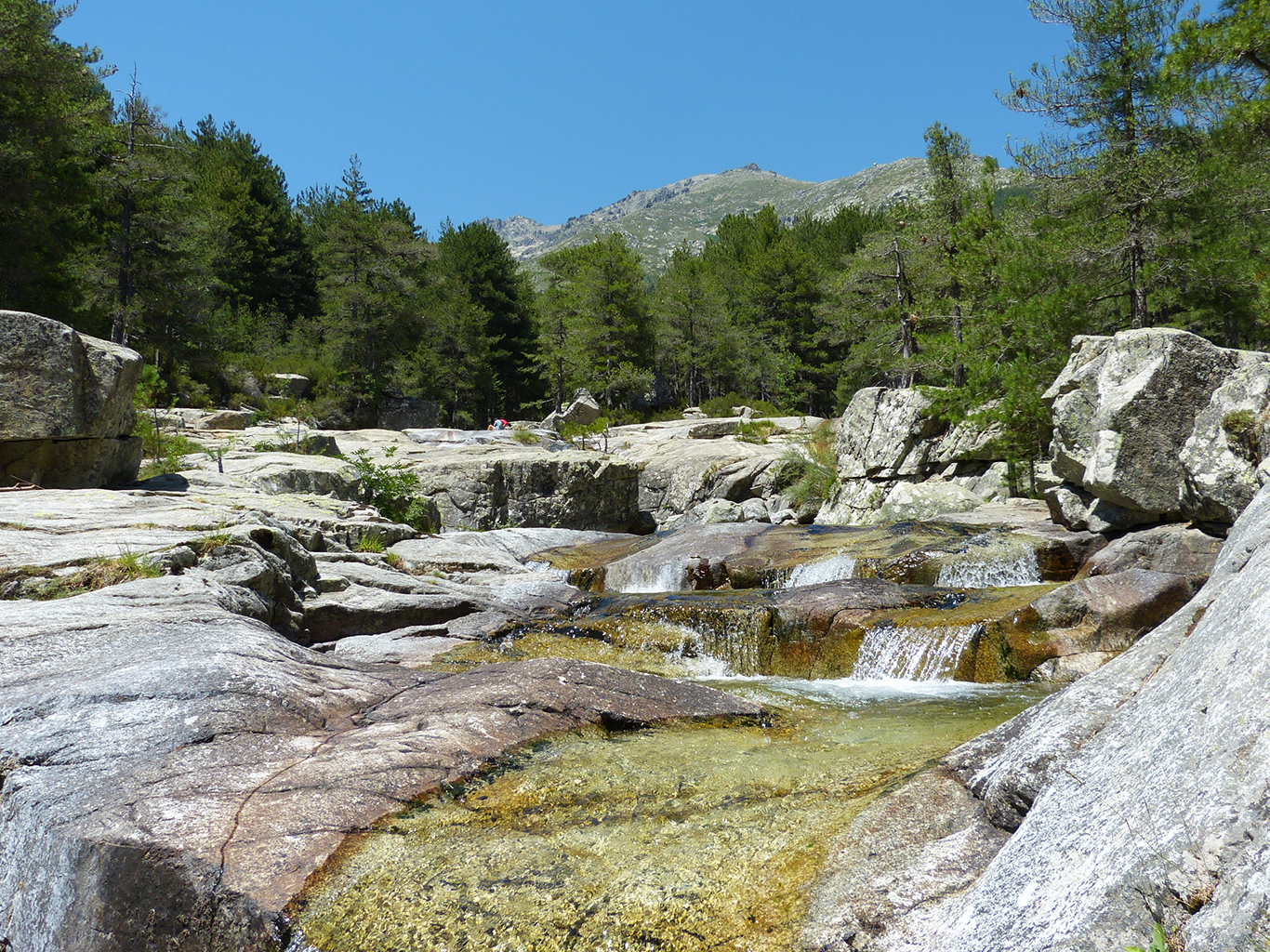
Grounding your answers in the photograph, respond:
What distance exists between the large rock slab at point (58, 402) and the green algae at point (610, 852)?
909cm

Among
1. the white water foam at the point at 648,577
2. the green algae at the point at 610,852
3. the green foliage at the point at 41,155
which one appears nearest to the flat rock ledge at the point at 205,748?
the green algae at the point at 610,852

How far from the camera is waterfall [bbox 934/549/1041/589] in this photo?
10742 millimetres

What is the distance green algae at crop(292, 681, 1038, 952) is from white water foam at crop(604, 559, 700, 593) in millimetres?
7856

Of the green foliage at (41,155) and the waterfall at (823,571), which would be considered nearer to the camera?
the waterfall at (823,571)

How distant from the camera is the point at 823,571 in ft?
37.8

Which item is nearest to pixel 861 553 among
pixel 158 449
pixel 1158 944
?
pixel 1158 944

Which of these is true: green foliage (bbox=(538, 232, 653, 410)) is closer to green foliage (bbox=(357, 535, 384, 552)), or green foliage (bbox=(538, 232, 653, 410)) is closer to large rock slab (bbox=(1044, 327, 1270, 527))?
green foliage (bbox=(357, 535, 384, 552))

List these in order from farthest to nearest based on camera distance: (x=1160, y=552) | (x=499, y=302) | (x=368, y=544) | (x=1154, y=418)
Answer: (x=499, y=302)
(x=1154, y=418)
(x=368, y=544)
(x=1160, y=552)

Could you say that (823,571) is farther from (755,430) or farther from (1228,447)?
(755,430)

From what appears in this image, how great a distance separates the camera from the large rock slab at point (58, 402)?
914 centimetres

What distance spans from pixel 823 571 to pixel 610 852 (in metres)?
9.09

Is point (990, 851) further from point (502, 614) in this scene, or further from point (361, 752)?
point (502, 614)

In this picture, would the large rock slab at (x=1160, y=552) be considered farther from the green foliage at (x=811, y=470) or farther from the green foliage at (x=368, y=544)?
the green foliage at (x=368, y=544)

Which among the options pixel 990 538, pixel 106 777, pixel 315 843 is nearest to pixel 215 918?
pixel 315 843
